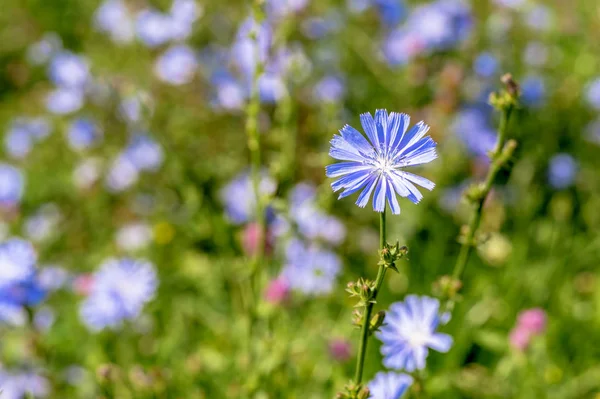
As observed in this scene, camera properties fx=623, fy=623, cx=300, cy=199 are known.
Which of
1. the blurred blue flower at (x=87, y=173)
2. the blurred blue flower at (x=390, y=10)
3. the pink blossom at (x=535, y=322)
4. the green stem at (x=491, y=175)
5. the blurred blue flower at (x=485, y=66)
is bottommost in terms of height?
the green stem at (x=491, y=175)

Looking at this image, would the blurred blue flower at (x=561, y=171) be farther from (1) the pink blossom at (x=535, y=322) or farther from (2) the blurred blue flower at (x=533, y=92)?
(1) the pink blossom at (x=535, y=322)

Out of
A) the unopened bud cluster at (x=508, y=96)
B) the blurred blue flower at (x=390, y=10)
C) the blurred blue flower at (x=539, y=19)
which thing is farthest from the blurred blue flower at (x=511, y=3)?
the unopened bud cluster at (x=508, y=96)

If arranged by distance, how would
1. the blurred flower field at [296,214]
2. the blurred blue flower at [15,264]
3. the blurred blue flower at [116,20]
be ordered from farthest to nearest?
the blurred blue flower at [116,20]
the blurred flower field at [296,214]
the blurred blue flower at [15,264]

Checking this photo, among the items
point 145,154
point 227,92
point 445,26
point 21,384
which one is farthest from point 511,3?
point 21,384

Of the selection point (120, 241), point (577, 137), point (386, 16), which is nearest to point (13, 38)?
point (120, 241)

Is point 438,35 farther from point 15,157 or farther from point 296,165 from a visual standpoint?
point 15,157

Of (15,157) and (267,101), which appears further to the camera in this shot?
(15,157)
